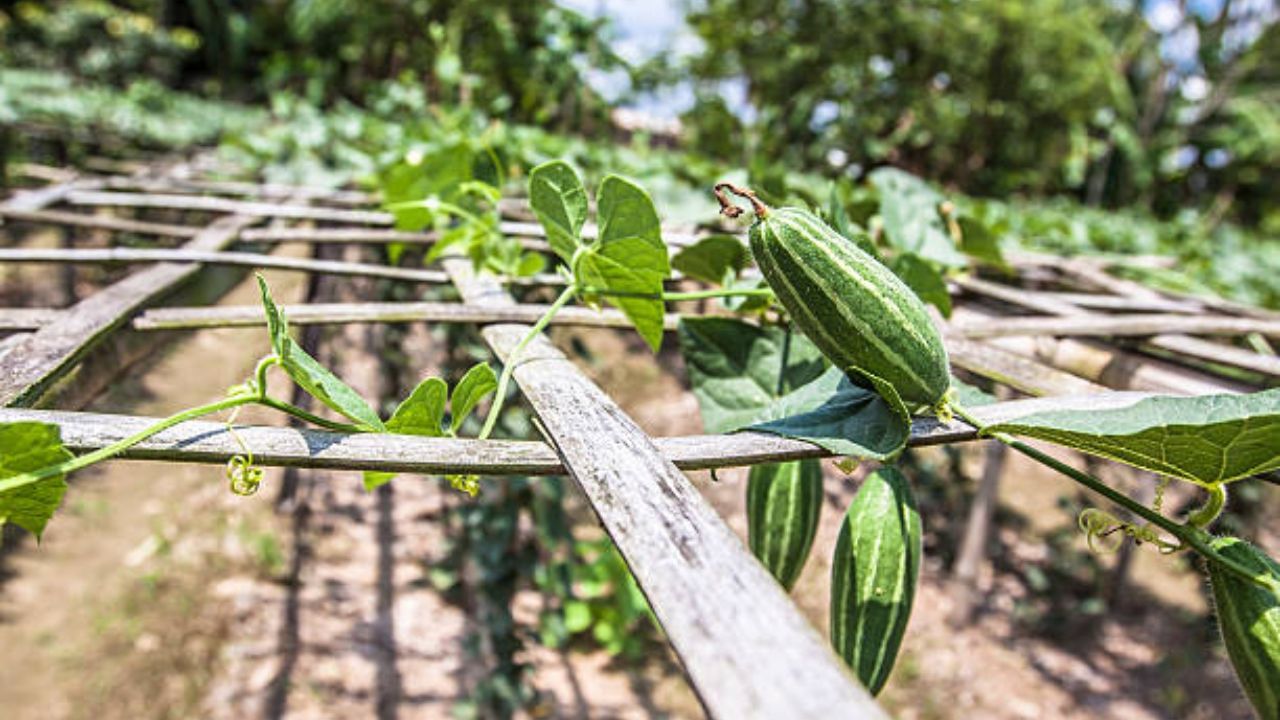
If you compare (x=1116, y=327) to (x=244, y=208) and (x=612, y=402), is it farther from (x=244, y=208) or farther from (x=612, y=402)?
(x=244, y=208)

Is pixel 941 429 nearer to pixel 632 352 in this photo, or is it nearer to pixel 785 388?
pixel 785 388

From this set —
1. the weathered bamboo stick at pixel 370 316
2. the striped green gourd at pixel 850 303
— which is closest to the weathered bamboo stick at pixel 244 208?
the weathered bamboo stick at pixel 370 316

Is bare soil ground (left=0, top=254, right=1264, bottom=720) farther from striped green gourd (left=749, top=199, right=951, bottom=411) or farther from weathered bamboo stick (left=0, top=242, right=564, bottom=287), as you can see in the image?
striped green gourd (left=749, top=199, right=951, bottom=411)

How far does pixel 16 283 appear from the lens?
530 centimetres

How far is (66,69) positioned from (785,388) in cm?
1339

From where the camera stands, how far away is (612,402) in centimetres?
64

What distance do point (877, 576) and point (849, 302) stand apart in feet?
0.64

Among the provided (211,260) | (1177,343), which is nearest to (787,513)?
(1177,343)

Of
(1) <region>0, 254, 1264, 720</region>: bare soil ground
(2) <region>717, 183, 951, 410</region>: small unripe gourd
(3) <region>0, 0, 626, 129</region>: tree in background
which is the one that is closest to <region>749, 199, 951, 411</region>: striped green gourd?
(2) <region>717, 183, 951, 410</region>: small unripe gourd

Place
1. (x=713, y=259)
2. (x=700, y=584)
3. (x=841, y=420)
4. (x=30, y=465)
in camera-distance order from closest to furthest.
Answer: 1. (x=700, y=584)
2. (x=30, y=465)
3. (x=841, y=420)
4. (x=713, y=259)

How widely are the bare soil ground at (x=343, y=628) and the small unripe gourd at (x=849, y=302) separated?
7.85 ft

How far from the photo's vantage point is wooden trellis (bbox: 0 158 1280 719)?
1.21 ft

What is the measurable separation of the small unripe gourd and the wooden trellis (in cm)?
5

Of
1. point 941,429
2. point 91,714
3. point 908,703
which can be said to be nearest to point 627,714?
point 908,703
